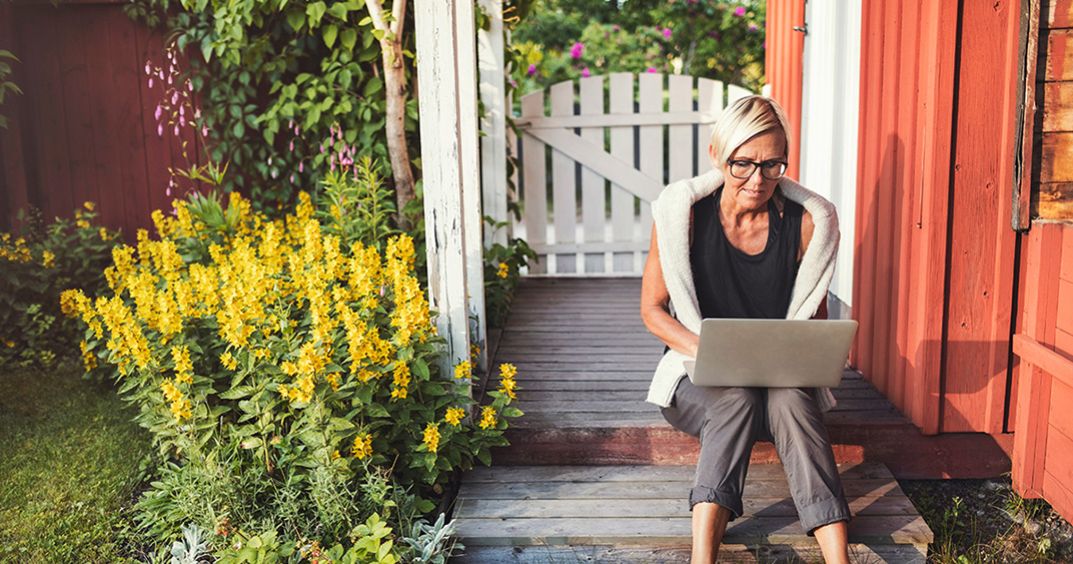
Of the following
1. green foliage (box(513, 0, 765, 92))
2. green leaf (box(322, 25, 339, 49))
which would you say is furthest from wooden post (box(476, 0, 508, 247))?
green foliage (box(513, 0, 765, 92))

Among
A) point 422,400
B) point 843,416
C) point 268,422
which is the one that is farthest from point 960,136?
point 268,422

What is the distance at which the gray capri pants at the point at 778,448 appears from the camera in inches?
104

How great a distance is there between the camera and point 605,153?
671 cm

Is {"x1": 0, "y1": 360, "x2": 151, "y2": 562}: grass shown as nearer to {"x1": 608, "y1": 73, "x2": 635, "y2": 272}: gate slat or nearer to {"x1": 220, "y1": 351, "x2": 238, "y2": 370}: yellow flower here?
{"x1": 220, "y1": 351, "x2": 238, "y2": 370}: yellow flower

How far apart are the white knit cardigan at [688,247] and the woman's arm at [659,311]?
0.10ft

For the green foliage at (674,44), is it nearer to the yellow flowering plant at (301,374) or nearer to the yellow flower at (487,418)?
the yellow flowering plant at (301,374)

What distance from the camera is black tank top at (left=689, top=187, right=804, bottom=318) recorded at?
9.87 feet

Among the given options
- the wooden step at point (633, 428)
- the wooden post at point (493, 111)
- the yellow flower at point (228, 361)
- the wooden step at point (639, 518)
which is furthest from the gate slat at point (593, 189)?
the yellow flower at point (228, 361)

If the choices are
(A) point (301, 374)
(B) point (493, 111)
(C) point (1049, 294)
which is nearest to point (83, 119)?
(B) point (493, 111)

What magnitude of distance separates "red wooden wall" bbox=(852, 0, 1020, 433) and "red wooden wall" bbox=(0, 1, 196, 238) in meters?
3.86

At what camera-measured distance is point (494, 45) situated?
573 cm

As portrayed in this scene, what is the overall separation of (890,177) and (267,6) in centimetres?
322

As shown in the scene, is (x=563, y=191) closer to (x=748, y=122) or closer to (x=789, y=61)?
(x=789, y=61)

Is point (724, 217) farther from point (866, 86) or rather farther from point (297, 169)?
point (297, 169)
